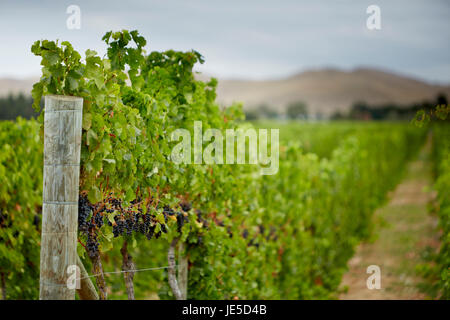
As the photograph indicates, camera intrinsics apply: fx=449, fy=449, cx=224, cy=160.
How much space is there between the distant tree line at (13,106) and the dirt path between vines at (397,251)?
5.60 meters

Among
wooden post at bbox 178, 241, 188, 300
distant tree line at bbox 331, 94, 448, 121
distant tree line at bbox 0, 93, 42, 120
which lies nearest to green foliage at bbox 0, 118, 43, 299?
distant tree line at bbox 0, 93, 42, 120

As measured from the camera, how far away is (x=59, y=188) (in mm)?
2281

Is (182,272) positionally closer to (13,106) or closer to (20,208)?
(20,208)

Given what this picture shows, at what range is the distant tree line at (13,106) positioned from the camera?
623 centimetres

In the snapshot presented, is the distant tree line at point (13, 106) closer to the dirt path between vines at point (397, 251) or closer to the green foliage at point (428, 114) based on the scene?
the green foliage at point (428, 114)

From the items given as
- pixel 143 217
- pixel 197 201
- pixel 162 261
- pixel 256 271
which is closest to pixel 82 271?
pixel 143 217

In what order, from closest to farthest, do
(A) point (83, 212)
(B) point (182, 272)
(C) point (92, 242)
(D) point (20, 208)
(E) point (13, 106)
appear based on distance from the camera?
1. (A) point (83, 212)
2. (C) point (92, 242)
3. (B) point (182, 272)
4. (D) point (20, 208)
5. (E) point (13, 106)

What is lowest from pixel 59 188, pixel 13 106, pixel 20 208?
pixel 20 208

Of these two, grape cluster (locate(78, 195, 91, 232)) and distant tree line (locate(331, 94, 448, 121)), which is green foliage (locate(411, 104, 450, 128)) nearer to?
grape cluster (locate(78, 195, 91, 232))

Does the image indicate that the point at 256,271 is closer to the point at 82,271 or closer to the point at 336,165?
the point at 82,271

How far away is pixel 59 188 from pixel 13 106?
Result: 5635 millimetres

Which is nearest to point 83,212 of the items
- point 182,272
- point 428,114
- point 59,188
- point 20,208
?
point 59,188

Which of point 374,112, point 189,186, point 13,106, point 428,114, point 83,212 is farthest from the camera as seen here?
point 374,112
